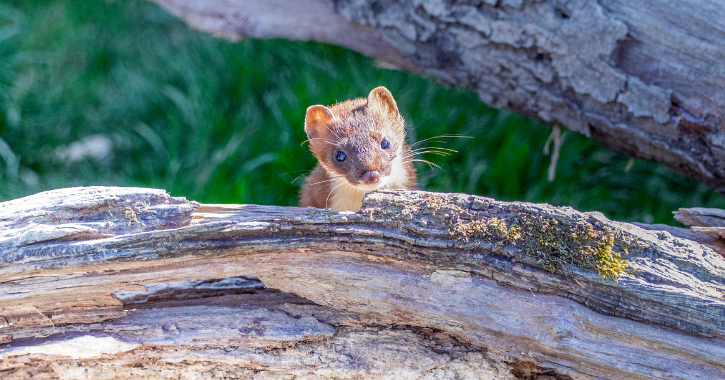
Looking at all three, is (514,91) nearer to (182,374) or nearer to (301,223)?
(301,223)

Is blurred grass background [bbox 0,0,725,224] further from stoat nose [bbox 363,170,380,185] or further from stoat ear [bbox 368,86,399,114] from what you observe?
stoat nose [bbox 363,170,380,185]

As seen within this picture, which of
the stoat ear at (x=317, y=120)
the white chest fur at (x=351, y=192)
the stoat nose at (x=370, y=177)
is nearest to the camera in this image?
the stoat nose at (x=370, y=177)

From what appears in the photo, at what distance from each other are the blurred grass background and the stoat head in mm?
767

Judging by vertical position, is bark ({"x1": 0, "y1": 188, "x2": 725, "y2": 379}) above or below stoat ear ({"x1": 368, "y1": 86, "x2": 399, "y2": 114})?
below

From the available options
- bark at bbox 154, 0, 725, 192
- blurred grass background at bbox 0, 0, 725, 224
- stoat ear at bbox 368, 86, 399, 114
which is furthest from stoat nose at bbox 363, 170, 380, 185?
bark at bbox 154, 0, 725, 192

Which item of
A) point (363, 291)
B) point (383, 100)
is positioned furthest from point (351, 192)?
point (363, 291)

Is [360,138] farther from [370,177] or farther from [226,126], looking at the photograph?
[226,126]

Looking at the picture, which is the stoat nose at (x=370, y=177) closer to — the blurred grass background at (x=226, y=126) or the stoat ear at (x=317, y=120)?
the stoat ear at (x=317, y=120)

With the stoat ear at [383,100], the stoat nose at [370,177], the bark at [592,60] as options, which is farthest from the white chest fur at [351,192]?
the bark at [592,60]

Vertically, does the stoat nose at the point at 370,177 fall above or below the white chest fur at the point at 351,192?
above

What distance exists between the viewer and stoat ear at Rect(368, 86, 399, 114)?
3.40 meters

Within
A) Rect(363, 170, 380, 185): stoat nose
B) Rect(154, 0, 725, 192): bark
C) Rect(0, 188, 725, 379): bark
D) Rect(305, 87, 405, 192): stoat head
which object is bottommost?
Rect(0, 188, 725, 379): bark

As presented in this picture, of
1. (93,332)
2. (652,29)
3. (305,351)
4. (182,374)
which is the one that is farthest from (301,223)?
(652,29)

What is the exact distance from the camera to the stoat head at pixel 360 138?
10.1ft
